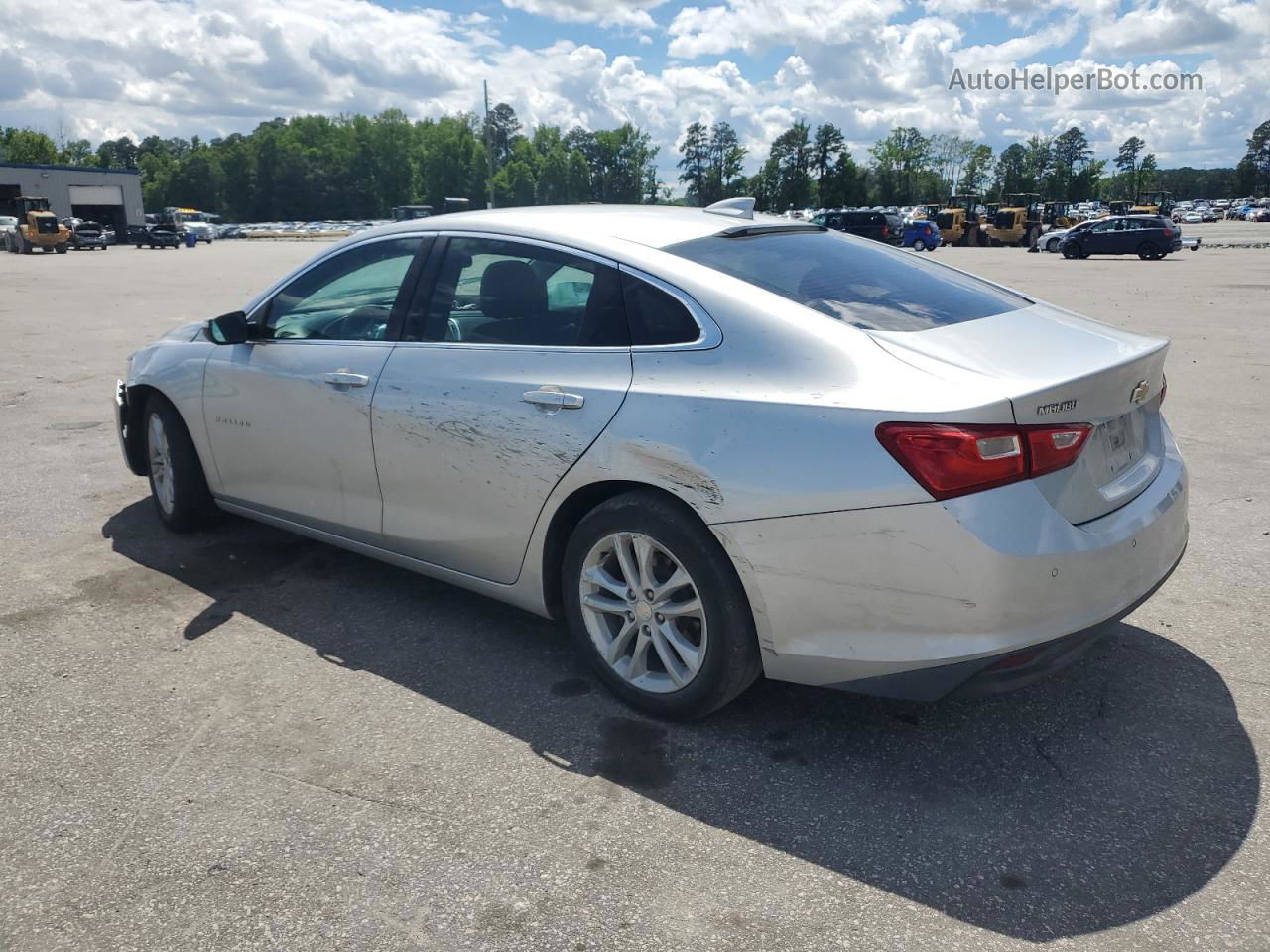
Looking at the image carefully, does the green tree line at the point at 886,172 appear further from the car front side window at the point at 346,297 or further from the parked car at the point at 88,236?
the car front side window at the point at 346,297

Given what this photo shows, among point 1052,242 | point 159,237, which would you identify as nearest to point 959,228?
point 1052,242

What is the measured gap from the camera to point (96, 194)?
259 feet

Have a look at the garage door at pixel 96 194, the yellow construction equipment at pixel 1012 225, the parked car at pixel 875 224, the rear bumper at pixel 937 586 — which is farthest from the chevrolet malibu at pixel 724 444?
the garage door at pixel 96 194

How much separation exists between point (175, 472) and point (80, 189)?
Result: 85.3 metres

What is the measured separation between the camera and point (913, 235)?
4338 centimetres

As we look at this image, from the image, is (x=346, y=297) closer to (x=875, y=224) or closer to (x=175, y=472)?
(x=175, y=472)

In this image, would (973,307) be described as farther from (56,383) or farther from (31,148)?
(31,148)

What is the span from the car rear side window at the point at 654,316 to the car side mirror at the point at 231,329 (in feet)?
6.58

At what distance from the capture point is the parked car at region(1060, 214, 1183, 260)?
34062 millimetres

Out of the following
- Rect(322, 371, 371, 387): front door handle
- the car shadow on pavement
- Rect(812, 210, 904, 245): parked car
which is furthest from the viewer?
Rect(812, 210, 904, 245): parked car

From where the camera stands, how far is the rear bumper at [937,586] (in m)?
2.69

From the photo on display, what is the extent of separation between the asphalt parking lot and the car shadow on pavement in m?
0.01

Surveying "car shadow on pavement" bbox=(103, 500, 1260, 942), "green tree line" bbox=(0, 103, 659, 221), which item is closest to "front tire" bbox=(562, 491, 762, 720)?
"car shadow on pavement" bbox=(103, 500, 1260, 942)

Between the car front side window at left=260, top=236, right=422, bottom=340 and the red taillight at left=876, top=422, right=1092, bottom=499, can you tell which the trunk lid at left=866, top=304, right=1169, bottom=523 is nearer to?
the red taillight at left=876, top=422, right=1092, bottom=499
